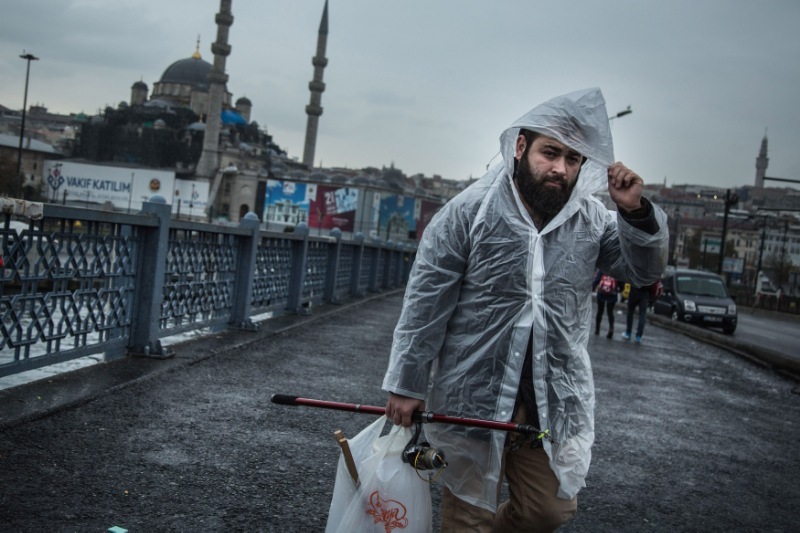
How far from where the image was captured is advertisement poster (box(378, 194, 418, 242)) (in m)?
118

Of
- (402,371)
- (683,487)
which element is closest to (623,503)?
(683,487)

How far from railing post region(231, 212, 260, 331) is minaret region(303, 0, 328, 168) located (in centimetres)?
8971

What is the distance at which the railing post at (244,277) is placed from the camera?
1014cm

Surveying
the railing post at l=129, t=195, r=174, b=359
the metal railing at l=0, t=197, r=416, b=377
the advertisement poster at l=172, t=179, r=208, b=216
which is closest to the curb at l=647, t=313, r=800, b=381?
the metal railing at l=0, t=197, r=416, b=377

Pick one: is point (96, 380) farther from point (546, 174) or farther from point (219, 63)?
point (219, 63)

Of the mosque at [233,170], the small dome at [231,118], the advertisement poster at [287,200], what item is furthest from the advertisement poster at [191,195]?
the small dome at [231,118]

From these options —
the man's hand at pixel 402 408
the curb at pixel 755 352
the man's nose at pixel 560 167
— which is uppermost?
the man's nose at pixel 560 167

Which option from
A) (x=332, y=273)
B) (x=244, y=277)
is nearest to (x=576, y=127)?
(x=244, y=277)

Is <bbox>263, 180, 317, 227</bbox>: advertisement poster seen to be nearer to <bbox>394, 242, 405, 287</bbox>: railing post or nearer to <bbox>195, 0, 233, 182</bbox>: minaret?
<bbox>195, 0, 233, 182</bbox>: minaret

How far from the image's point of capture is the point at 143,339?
23.8 ft

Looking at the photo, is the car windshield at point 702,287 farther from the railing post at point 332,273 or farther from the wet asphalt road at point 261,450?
the wet asphalt road at point 261,450

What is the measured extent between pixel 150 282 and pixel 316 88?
93.1 metres

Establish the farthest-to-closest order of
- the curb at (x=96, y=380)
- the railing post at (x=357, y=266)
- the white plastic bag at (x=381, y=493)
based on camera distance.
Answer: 1. the railing post at (x=357, y=266)
2. the curb at (x=96, y=380)
3. the white plastic bag at (x=381, y=493)

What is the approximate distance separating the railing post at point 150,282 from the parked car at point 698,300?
739 inches
